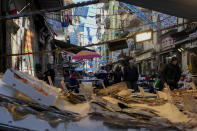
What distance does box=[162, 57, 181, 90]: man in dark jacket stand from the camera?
22.5 feet

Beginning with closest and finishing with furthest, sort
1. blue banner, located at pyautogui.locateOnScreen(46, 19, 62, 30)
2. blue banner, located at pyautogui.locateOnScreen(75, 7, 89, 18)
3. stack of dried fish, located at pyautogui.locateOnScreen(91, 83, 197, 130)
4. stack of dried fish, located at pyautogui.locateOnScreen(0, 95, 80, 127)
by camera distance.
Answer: stack of dried fish, located at pyautogui.locateOnScreen(91, 83, 197, 130), stack of dried fish, located at pyautogui.locateOnScreen(0, 95, 80, 127), blue banner, located at pyautogui.locateOnScreen(46, 19, 62, 30), blue banner, located at pyautogui.locateOnScreen(75, 7, 89, 18)

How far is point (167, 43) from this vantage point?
2059 centimetres

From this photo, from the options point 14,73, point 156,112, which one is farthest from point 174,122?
point 14,73

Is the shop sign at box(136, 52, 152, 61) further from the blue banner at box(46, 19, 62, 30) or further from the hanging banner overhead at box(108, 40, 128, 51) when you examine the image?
the hanging banner overhead at box(108, 40, 128, 51)

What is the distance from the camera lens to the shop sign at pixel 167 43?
19.2m

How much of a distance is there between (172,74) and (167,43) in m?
14.6

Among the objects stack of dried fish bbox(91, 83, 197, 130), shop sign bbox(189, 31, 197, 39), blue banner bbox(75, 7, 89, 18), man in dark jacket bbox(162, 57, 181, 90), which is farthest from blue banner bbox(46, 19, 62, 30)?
stack of dried fish bbox(91, 83, 197, 130)

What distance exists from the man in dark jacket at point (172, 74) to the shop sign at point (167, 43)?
12565 mm

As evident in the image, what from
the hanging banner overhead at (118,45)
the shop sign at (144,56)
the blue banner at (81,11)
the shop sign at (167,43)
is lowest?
the hanging banner overhead at (118,45)

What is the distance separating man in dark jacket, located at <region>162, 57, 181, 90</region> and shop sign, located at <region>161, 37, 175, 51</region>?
41.2 feet

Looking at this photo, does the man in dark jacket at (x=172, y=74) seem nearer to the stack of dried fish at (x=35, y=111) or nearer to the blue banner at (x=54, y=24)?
the stack of dried fish at (x=35, y=111)

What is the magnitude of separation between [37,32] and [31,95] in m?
12.6

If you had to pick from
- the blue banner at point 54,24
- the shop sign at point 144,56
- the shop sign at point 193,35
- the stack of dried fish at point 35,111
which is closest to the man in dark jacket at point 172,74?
the stack of dried fish at point 35,111

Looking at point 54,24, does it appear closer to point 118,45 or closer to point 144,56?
point 118,45
